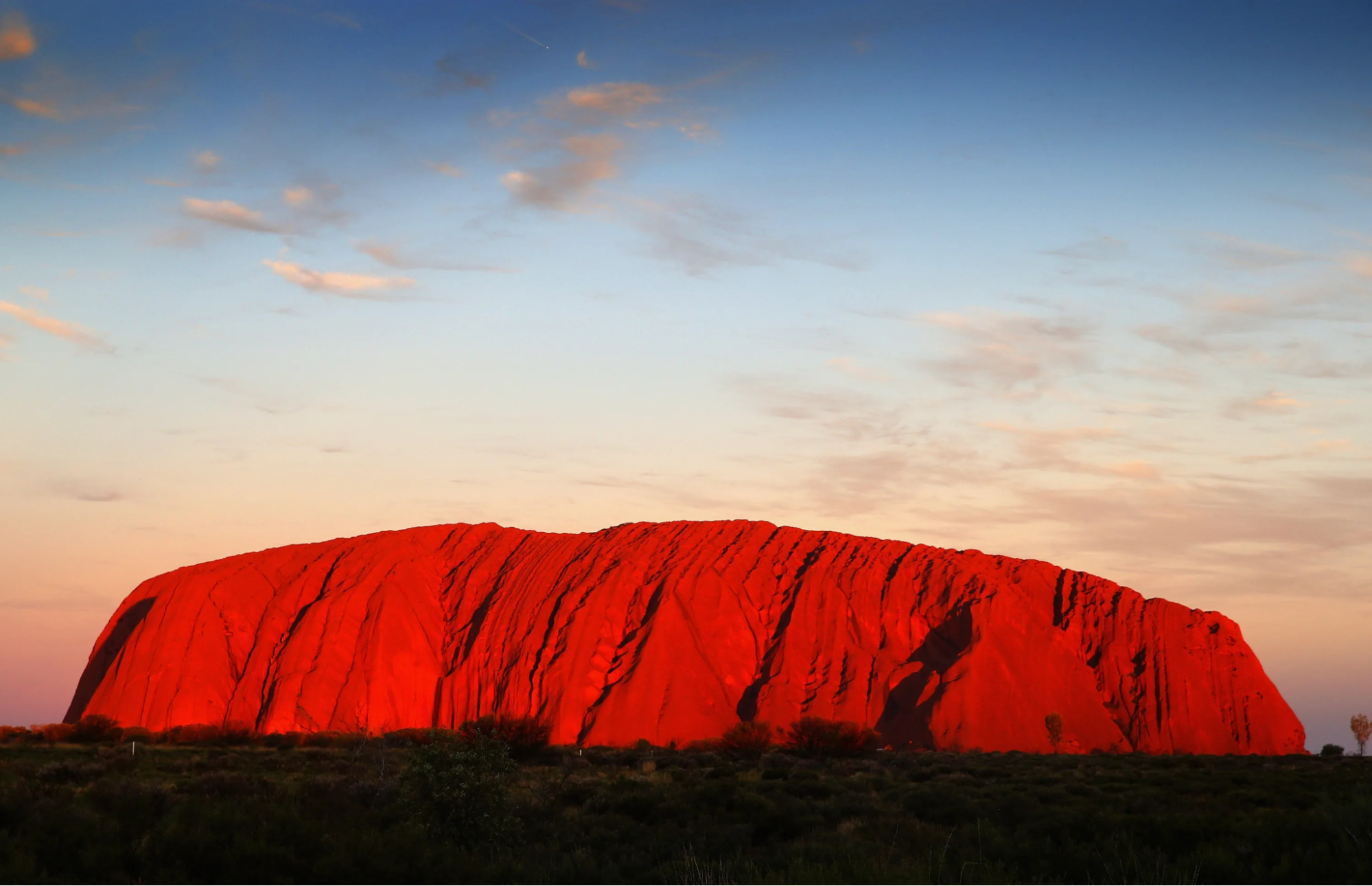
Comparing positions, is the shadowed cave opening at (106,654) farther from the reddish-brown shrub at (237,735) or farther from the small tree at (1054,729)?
the small tree at (1054,729)

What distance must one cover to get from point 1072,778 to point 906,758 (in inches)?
524

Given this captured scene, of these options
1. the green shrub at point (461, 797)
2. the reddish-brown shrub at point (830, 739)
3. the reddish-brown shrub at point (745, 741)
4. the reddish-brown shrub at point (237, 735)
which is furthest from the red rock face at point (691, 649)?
the green shrub at point (461, 797)

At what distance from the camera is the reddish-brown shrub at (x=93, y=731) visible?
179 feet

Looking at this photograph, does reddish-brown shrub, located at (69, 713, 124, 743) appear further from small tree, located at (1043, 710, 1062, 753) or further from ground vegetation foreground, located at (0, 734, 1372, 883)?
small tree, located at (1043, 710, 1062, 753)

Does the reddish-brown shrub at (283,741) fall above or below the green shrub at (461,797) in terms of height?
below

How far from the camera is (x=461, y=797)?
20.4m

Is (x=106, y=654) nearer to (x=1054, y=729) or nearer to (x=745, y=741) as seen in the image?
(x=745, y=741)

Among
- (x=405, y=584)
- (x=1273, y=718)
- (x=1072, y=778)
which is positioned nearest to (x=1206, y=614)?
(x=1273, y=718)

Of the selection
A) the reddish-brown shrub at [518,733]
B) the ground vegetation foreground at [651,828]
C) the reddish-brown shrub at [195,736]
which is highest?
the ground vegetation foreground at [651,828]

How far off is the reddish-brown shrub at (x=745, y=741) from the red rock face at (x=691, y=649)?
15032 mm

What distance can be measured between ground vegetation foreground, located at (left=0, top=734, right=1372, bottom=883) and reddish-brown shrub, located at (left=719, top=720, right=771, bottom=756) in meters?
19.6

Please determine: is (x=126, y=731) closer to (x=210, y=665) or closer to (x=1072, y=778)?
(x=210, y=665)

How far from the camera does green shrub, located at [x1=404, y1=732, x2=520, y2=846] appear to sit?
20250mm

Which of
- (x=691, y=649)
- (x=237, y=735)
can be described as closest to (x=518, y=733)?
(x=237, y=735)
